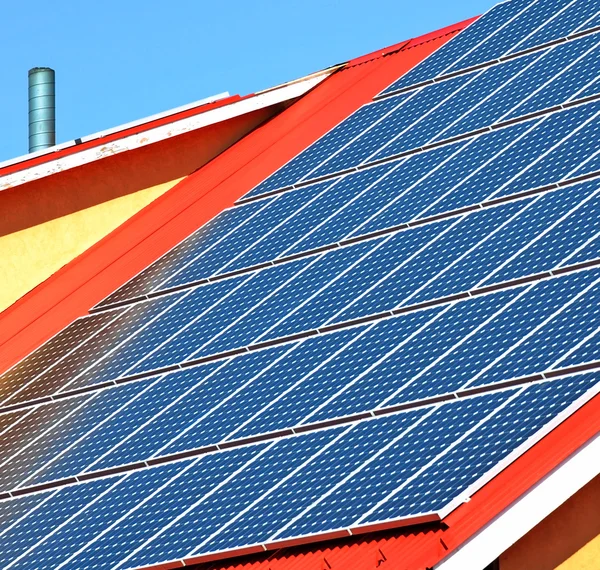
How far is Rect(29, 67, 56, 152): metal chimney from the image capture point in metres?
28.6

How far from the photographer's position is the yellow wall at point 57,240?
22.3 meters

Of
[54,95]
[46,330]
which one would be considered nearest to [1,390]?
[46,330]

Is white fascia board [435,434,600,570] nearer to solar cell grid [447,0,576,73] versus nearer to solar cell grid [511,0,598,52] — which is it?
solar cell grid [511,0,598,52]

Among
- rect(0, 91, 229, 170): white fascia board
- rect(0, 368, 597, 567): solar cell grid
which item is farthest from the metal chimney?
rect(0, 368, 597, 567): solar cell grid

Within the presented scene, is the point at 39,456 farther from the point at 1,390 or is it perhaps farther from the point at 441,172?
the point at 441,172

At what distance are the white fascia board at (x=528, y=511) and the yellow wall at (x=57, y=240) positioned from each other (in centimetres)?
1089

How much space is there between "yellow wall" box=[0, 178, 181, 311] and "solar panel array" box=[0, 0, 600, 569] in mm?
2159

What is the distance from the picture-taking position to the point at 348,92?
891 inches

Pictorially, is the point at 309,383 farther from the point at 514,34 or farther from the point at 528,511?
the point at 514,34

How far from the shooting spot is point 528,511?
12883mm

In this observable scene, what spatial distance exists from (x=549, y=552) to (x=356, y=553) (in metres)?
1.71

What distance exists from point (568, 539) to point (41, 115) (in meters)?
17.6

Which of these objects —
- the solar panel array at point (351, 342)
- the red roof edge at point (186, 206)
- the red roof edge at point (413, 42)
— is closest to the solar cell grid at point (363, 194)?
the solar panel array at point (351, 342)

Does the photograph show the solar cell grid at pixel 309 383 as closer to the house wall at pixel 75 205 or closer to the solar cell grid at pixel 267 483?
the solar cell grid at pixel 267 483
